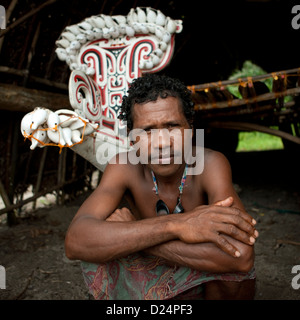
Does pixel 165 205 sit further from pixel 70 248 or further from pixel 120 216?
pixel 70 248

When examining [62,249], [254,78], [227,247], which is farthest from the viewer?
[62,249]

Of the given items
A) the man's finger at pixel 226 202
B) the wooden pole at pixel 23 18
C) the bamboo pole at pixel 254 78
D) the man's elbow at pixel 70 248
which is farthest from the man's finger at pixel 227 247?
the wooden pole at pixel 23 18

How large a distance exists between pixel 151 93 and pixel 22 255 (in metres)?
2.14

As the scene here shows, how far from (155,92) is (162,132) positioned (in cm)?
21

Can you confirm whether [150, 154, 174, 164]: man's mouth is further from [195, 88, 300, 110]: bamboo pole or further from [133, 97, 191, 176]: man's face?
[195, 88, 300, 110]: bamboo pole

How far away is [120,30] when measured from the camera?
241 centimetres

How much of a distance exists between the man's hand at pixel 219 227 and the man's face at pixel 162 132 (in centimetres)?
32

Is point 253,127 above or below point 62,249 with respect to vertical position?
above

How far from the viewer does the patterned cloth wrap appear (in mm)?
1447

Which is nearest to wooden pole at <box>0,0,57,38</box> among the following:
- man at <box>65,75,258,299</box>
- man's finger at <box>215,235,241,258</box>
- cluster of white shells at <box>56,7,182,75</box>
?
cluster of white shells at <box>56,7,182,75</box>

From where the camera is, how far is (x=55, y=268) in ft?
8.43

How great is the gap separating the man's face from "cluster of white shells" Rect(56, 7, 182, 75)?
923mm

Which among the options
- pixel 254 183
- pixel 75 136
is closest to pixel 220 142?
pixel 254 183

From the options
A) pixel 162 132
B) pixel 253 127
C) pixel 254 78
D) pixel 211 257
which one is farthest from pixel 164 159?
pixel 253 127
